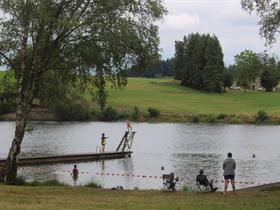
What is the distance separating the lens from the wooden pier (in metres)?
49.2

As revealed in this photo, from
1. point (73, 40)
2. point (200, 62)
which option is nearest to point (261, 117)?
point (200, 62)

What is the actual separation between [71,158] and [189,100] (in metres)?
93.1

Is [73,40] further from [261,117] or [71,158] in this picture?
[261,117]

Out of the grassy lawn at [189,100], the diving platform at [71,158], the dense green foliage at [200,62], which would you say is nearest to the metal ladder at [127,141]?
the diving platform at [71,158]

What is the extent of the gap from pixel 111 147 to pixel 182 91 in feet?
318

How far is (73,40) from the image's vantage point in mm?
27531

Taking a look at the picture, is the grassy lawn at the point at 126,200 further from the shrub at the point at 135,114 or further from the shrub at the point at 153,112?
the shrub at the point at 153,112

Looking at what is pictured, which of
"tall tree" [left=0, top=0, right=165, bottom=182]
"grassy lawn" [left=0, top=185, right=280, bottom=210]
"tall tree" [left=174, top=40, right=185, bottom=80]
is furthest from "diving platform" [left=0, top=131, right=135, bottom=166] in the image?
"tall tree" [left=174, top=40, right=185, bottom=80]

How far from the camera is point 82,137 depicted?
3243 inches

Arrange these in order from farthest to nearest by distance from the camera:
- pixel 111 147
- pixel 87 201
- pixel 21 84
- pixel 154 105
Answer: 1. pixel 154 105
2. pixel 111 147
3. pixel 21 84
4. pixel 87 201

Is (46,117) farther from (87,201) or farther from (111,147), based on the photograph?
(87,201)

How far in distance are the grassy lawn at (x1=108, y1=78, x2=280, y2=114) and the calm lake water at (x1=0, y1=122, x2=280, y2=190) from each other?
2392cm

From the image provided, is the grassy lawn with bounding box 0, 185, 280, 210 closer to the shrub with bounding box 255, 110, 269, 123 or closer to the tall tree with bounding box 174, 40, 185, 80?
the shrub with bounding box 255, 110, 269, 123

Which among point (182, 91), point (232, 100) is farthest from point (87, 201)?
point (182, 91)
